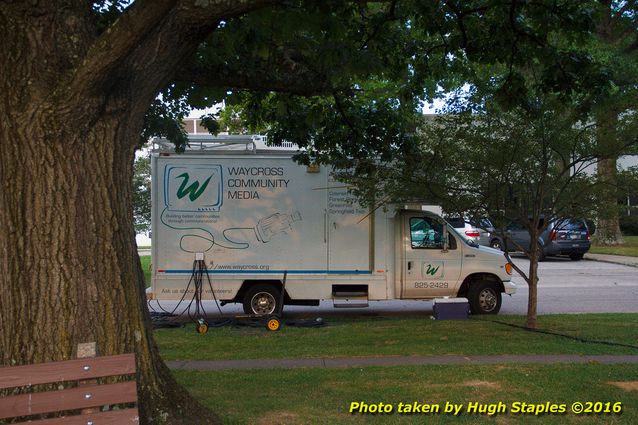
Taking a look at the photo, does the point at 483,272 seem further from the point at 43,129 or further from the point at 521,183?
the point at 43,129

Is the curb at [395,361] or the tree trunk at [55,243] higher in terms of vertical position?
the tree trunk at [55,243]

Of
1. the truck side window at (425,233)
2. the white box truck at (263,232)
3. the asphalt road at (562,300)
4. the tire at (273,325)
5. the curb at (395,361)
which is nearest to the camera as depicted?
the curb at (395,361)

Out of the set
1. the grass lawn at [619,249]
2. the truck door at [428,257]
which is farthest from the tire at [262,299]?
the grass lawn at [619,249]

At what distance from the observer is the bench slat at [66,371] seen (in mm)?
3793

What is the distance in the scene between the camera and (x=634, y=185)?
9.26m

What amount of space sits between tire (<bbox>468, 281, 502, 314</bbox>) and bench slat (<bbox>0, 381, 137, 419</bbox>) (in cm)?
894

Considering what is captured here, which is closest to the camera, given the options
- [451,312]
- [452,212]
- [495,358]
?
[495,358]

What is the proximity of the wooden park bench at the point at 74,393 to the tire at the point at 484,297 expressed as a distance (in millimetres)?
8900

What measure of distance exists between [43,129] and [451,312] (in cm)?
863

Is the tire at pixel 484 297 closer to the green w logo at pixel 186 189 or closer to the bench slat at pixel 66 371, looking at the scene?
the green w logo at pixel 186 189

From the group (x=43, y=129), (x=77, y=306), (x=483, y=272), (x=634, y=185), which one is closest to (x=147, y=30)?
(x=43, y=129)

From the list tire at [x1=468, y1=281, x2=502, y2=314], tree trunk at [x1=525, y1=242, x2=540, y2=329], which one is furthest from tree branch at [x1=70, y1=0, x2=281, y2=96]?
tire at [x1=468, y1=281, x2=502, y2=314]

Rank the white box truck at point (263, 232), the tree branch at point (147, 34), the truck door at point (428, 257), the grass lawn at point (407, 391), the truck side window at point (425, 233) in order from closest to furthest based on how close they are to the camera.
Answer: the tree branch at point (147, 34), the grass lawn at point (407, 391), the white box truck at point (263, 232), the truck door at point (428, 257), the truck side window at point (425, 233)

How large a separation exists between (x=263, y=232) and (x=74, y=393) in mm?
7607
